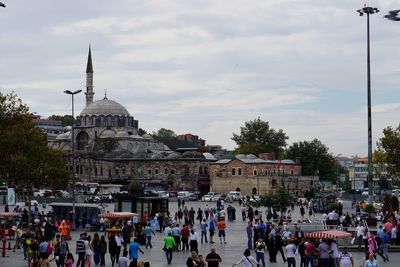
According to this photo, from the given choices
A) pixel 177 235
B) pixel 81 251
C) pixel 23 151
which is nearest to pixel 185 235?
pixel 177 235

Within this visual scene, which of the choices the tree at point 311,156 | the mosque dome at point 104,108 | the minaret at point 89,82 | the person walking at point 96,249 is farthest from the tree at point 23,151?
the minaret at point 89,82

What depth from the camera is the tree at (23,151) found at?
135ft

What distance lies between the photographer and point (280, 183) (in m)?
104

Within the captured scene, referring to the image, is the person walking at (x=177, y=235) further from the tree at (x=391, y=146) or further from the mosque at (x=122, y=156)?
the mosque at (x=122, y=156)

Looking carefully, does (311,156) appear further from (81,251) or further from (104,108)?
(81,251)

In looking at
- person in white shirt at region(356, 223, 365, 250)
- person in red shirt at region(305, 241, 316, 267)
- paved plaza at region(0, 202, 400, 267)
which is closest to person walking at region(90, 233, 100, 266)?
paved plaza at region(0, 202, 400, 267)

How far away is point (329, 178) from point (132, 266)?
109 m

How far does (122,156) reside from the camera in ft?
401

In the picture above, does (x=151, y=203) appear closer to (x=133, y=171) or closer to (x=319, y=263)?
(x=319, y=263)

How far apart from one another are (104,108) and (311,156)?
3660cm

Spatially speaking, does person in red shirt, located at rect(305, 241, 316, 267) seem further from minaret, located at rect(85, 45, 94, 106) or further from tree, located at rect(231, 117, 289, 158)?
minaret, located at rect(85, 45, 94, 106)

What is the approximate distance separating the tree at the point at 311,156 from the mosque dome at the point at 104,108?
30.7m

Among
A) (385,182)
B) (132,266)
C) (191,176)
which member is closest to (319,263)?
(132,266)

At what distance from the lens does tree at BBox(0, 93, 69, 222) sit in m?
41.1
